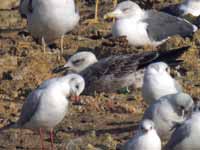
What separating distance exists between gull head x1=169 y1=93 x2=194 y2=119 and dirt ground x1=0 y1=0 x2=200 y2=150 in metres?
0.71

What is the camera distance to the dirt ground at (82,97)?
34.3 feet

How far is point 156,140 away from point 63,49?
244 inches

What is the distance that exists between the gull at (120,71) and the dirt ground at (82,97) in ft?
0.66

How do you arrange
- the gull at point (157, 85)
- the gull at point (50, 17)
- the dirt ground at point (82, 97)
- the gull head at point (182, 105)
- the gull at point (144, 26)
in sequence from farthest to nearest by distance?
the gull at point (144, 26)
the gull at point (50, 17)
the gull at point (157, 85)
the dirt ground at point (82, 97)
the gull head at point (182, 105)

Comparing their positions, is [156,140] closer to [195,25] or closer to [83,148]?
[83,148]

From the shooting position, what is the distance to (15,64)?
45.0 feet

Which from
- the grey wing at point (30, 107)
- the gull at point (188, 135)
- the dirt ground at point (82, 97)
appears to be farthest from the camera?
the dirt ground at point (82, 97)

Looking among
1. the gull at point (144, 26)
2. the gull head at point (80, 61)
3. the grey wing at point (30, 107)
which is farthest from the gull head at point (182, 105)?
the gull at point (144, 26)

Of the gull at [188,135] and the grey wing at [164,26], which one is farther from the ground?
the gull at [188,135]

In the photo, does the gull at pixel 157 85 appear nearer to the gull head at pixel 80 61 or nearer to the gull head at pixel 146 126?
the gull head at pixel 146 126

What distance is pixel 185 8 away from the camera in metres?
16.5

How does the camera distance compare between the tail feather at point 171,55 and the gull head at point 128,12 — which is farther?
the gull head at point 128,12

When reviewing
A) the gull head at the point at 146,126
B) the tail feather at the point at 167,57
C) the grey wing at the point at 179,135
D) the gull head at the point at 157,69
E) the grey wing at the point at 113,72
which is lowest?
the grey wing at the point at 113,72

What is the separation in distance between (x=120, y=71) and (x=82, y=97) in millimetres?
811
